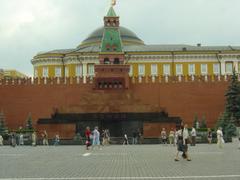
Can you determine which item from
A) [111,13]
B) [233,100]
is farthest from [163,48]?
[233,100]

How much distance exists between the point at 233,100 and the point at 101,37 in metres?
24.6

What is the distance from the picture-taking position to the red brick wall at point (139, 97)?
35250mm

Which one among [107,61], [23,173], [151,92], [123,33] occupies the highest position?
[123,33]

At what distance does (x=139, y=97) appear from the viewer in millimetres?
35438

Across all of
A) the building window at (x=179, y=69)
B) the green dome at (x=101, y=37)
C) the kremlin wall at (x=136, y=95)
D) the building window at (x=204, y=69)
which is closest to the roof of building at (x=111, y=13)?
the kremlin wall at (x=136, y=95)

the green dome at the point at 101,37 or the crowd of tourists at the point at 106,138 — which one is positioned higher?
the green dome at the point at 101,37

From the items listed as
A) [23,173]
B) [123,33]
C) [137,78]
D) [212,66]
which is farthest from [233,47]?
[23,173]

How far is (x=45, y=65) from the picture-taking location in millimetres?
50875

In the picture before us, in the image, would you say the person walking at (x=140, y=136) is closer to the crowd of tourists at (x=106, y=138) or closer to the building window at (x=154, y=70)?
the crowd of tourists at (x=106, y=138)

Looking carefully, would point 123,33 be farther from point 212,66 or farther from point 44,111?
point 44,111

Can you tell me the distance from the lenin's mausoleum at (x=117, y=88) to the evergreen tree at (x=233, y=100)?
1556mm

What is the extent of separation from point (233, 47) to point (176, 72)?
6.95 meters

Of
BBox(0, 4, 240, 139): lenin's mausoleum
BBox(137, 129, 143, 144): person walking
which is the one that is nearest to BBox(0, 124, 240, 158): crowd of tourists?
BBox(137, 129, 143, 144): person walking

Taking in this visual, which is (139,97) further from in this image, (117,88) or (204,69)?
(204,69)
